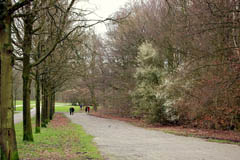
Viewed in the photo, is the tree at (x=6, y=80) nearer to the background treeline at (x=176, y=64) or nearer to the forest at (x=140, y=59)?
the forest at (x=140, y=59)

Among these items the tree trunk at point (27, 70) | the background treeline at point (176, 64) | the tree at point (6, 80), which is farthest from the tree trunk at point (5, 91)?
the tree trunk at point (27, 70)

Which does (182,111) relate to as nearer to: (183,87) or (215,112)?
(183,87)

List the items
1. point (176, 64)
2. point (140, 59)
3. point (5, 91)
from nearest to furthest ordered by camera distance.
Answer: point (5, 91)
point (176, 64)
point (140, 59)

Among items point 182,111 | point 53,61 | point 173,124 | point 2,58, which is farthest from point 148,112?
point 2,58

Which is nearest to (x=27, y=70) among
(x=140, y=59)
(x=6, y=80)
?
(x=6, y=80)

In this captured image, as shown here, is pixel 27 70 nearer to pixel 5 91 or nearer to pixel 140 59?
pixel 5 91

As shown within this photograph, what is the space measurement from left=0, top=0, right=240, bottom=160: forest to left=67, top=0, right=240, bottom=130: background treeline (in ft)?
0.26

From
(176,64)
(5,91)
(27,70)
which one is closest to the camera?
(5,91)

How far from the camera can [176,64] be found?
1130 inches

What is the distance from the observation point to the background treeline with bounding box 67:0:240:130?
1473 centimetres

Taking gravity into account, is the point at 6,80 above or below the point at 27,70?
below

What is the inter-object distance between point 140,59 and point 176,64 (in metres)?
4.30

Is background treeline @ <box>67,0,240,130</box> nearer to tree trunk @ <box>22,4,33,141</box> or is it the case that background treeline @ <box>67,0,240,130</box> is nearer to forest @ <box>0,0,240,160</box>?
forest @ <box>0,0,240,160</box>

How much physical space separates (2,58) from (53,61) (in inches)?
450
